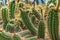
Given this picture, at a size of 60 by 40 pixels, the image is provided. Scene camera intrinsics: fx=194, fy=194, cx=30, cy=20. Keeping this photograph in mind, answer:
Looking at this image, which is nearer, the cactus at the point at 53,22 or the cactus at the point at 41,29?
the cactus at the point at 53,22

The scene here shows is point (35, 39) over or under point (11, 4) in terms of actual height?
under

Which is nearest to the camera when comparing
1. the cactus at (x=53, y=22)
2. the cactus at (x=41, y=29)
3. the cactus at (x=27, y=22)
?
the cactus at (x=53, y=22)

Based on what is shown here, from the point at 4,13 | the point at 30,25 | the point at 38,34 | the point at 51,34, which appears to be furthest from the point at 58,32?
the point at 4,13

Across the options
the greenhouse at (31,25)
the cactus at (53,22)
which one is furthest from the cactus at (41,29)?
the cactus at (53,22)

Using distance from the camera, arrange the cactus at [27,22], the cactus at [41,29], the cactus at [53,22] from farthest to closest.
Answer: the cactus at [27,22] → the cactus at [41,29] → the cactus at [53,22]

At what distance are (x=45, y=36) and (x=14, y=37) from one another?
22.9 inches

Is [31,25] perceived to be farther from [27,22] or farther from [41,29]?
[41,29]

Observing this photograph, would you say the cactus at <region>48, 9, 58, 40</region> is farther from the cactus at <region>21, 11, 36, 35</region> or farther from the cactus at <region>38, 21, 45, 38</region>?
the cactus at <region>21, 11, 36, 35</region>

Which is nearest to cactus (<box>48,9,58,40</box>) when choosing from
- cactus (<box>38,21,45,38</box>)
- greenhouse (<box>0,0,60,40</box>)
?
greenhouse (<box>0,0,60,40</box>)

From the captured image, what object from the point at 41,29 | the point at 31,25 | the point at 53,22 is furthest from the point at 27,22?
the point at 53,22

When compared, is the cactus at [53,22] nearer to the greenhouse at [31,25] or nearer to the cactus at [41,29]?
the greenhouse at [31,25]

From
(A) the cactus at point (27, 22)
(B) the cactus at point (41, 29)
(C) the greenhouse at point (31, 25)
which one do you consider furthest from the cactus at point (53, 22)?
(A) the cactus at point (27, 22)

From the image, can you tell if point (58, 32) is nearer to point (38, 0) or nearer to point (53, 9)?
point (53, 9)

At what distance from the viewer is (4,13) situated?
3.30 m
